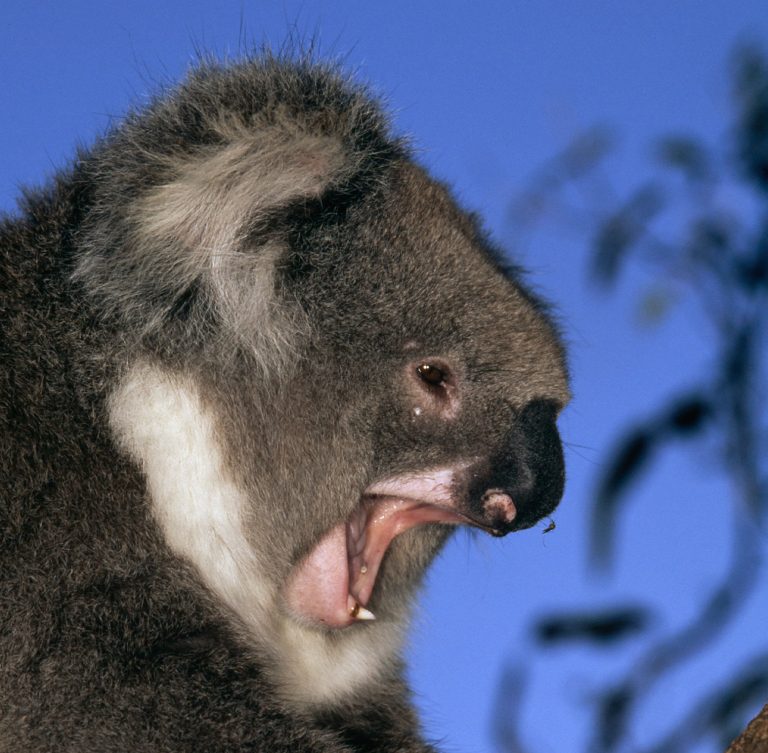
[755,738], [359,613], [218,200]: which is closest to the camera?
[755,738]

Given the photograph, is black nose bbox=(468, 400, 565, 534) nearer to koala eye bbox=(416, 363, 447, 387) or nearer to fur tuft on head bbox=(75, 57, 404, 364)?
koala eye bbox=(416, 363, 447, 387)

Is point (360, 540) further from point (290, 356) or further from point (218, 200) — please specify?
point (218, 200)

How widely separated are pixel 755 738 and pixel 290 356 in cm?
151

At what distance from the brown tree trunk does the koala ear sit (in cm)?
151

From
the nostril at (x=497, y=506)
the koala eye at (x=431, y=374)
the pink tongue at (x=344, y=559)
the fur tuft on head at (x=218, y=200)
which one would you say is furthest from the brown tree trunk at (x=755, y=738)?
the fur tuft on head at (x=218, y=200)

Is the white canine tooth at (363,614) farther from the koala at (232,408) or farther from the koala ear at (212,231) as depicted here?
the koala ear at (212,231)

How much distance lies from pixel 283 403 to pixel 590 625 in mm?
1642

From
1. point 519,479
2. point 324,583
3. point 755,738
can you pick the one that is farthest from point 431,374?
point 755,738

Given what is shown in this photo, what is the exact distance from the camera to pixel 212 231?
3.23 metres

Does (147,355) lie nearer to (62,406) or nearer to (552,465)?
(62,406)

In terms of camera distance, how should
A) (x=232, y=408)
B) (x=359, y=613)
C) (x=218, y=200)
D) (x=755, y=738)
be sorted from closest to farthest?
(x=755, y=738) → (x=218, y=200) → (x=232, y=408) → (x=359, y=613)

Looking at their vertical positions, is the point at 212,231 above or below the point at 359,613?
above

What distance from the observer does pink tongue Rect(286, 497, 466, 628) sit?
343cm

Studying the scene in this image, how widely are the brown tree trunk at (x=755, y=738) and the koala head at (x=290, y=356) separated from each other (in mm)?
929
